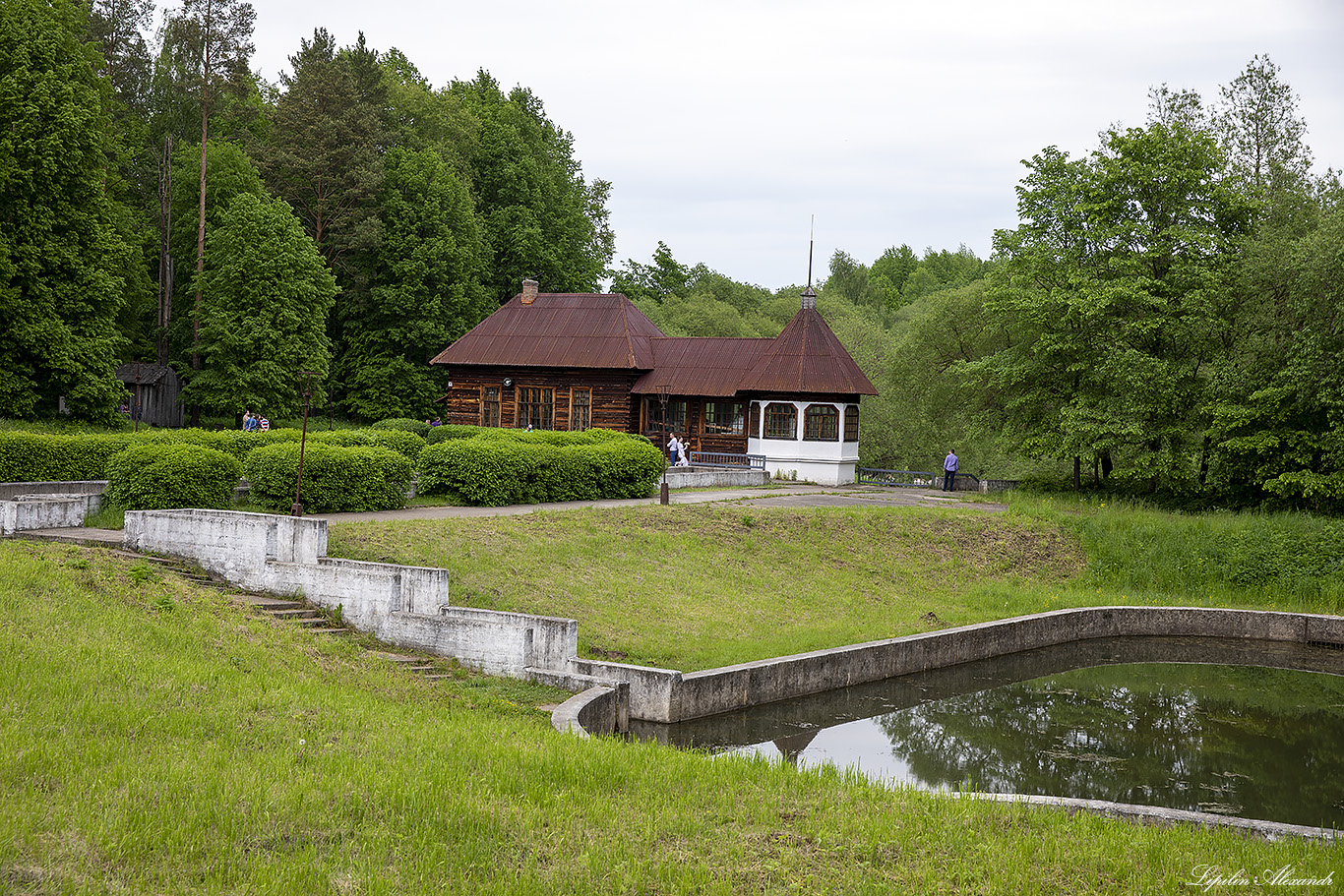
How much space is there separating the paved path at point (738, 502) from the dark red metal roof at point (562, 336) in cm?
965

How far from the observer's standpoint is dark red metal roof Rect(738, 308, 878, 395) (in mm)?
34500

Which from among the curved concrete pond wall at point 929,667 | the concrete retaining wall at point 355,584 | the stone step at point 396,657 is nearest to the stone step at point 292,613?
the concrete retaining wall at point 355,584

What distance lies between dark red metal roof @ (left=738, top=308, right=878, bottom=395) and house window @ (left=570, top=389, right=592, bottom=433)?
228 inches

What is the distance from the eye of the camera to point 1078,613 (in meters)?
19.5

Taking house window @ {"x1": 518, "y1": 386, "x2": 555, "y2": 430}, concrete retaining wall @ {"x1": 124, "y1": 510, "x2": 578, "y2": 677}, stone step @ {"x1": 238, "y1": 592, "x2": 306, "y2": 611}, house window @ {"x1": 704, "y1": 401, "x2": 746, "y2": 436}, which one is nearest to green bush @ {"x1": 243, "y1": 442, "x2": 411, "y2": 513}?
concrete retaining wall @ {"x1": 124, "y1": 510, "x2": 578, "y2": 677}

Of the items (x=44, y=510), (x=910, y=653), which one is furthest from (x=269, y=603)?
(x=910, y=653)

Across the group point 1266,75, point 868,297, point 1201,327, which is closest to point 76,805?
point 1201,327

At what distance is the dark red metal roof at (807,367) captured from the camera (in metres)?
34.5

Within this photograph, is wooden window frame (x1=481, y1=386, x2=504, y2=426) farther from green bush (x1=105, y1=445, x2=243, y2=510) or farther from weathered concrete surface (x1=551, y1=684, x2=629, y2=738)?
weathered concrete surface (x1=551, y1=684, x2=629, y2=738)

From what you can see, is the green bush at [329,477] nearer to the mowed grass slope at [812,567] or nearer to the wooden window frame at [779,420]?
the mowed grass slope at [812,567]

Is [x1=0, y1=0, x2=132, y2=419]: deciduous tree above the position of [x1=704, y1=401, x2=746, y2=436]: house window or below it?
above

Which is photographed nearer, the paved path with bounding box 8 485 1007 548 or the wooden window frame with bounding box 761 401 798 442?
the paved path with bounding box 8 485 1007 548

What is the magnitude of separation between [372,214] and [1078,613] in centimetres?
3670

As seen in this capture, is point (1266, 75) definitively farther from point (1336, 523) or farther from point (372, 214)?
point (372, 214)
